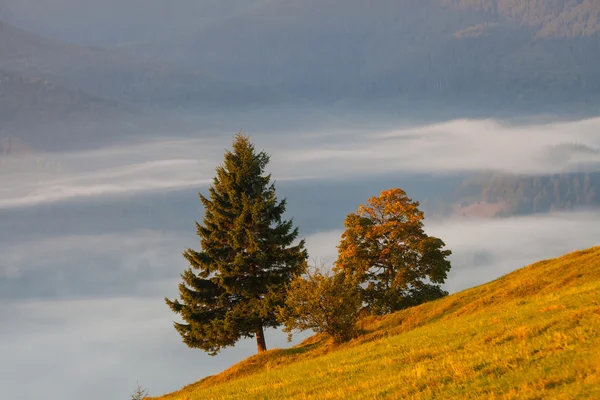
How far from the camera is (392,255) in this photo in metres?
63.1

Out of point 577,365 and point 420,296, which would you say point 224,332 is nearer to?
point 420,296

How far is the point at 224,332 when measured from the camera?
5638cm

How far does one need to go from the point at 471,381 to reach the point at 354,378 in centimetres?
667

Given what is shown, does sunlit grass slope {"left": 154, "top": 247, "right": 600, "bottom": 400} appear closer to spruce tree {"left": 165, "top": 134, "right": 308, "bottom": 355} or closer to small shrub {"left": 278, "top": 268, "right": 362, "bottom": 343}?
small shrub {"left": 278, "top": 268, "right": 362, "bottom": 343}

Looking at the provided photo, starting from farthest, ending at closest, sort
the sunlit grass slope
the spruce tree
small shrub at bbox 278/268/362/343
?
the spruce tree
small shrub at bbox 278/268/362/343
the sunlit grass slope

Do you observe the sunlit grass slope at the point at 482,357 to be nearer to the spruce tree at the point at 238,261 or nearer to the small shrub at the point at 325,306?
the small shrub at the point at 325,306

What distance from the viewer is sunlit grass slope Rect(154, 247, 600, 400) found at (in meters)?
17.6

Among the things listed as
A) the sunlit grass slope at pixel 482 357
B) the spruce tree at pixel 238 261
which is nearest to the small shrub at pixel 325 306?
the sunlit grass slope at pixel 482 357

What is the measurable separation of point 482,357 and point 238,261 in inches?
1396

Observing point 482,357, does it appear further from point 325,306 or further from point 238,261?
point 238,261

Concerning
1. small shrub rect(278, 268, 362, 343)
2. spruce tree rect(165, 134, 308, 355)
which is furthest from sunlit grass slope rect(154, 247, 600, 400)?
spruce tree rect(165, 134, 308, 355)

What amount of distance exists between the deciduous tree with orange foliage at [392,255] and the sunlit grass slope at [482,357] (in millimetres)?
18583

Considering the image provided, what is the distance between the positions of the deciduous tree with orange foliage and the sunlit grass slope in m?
18.6

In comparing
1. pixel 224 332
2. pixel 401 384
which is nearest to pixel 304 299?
pixel 224 332
